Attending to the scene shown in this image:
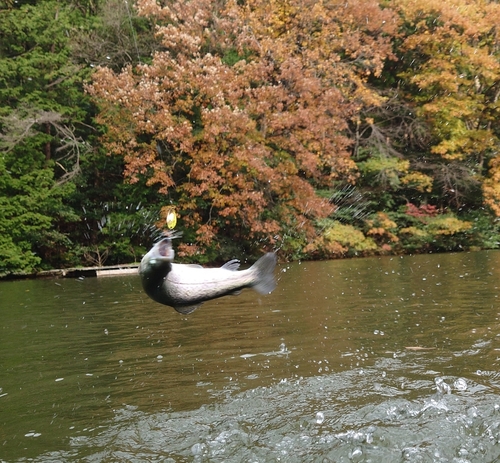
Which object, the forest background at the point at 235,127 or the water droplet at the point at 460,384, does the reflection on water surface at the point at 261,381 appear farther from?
the forest background at the point at 235,127

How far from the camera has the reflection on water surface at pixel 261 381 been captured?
16.4 feet

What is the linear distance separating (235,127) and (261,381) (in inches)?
609

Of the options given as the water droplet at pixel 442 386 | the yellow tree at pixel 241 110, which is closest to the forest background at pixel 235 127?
the yellow tree at pixel 241 110

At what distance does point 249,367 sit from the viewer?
285 inches

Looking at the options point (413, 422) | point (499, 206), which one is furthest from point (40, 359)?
point (499, 206)

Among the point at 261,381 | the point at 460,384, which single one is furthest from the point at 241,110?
the point at 460,384

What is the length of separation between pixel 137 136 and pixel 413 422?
18618mm

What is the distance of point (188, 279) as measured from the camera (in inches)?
123

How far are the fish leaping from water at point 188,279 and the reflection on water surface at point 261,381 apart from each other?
2.00 m

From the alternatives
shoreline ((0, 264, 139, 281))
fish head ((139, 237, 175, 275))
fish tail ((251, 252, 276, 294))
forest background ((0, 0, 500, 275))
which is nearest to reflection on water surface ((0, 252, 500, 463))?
fish tail ((251, 252, 276, 294))

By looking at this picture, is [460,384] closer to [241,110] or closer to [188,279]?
[188,279]

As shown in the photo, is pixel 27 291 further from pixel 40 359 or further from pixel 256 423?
pixel 256 423

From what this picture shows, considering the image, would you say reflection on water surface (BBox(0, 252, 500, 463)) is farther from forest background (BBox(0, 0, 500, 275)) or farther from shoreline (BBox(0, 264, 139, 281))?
forest background (BBox(0, 0, 500, 275))

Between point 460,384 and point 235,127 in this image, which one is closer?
point 460,384
